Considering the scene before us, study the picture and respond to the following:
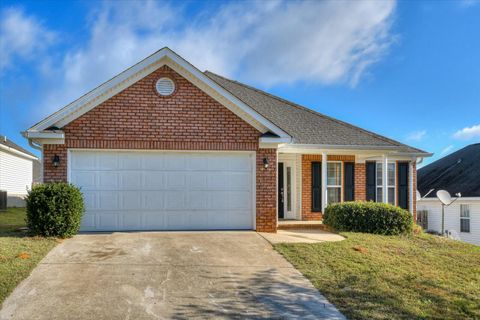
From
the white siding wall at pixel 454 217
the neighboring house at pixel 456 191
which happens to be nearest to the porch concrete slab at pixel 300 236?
the neighboring house at pixel 456 191

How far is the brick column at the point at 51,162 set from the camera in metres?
10.9

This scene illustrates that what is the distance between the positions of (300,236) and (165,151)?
174 inches

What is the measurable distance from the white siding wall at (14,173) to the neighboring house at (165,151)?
15008 millimetres

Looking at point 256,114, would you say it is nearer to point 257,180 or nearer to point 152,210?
point 257,180

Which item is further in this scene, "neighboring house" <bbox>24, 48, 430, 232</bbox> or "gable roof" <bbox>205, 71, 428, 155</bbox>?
"gable roof" <bbox>205, 71, 428, 155</bbox>

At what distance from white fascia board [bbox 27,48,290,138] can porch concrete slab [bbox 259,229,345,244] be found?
2.75 metres

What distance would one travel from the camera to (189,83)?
37.7ft

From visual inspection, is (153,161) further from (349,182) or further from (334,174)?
(349,182)

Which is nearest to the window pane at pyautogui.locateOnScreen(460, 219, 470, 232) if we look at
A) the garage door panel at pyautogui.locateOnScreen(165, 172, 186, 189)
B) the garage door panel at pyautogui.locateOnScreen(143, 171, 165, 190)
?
the garage door panel at pyautogui.locateOnScreen(165, 172, 186, 189)

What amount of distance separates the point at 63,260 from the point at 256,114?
5.97m

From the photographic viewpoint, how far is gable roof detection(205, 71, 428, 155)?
47.9 feet

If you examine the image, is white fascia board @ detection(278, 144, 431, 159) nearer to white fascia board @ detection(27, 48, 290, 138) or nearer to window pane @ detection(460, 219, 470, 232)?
white fascia board @ detection(27, 48, 290, 138)

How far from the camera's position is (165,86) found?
448 inches

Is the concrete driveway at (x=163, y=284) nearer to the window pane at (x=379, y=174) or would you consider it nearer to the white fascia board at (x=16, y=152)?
the window pane at (x=379, y=174)
